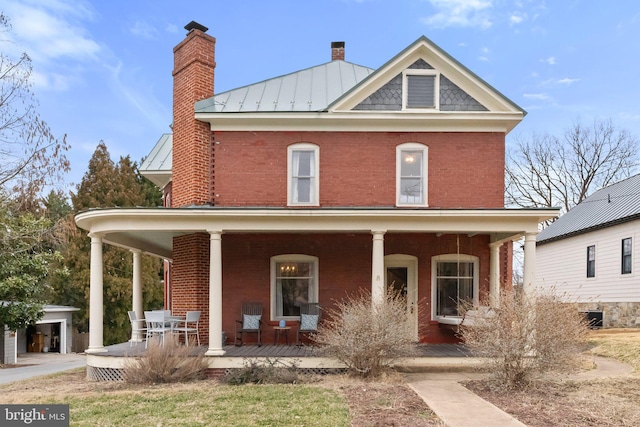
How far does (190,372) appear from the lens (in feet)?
31.7

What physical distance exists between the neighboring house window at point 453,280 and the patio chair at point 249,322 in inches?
180

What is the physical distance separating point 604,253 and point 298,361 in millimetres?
14987

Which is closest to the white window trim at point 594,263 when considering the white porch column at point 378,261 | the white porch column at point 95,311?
the white porch column at point 378,261

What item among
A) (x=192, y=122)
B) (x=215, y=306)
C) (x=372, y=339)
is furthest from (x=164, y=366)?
(x=192, y=122)

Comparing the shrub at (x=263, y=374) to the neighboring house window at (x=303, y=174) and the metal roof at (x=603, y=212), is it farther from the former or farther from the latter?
the metal roof at (x=603, y=212)

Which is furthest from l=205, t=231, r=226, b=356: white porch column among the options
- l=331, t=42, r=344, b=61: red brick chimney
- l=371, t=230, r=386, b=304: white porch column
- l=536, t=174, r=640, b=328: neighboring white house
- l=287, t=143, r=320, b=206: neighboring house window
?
l=536, t=174, r=640, b=328: neighboring white house

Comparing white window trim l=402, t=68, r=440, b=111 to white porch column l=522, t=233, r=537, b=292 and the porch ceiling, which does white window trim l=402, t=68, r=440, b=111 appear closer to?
the porch ceiling

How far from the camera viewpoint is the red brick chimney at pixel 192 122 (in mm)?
12742

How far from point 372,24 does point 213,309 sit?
12169 mm

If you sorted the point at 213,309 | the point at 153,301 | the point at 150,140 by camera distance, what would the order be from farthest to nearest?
the point at 150,140 < the point at 153,301 < the point at 213,309

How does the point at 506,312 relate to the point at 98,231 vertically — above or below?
below

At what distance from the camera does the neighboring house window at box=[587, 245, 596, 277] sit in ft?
67.1

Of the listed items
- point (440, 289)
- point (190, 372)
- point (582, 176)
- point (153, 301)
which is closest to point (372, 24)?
point (440, 289)

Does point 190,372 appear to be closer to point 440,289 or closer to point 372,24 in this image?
point 440,289
